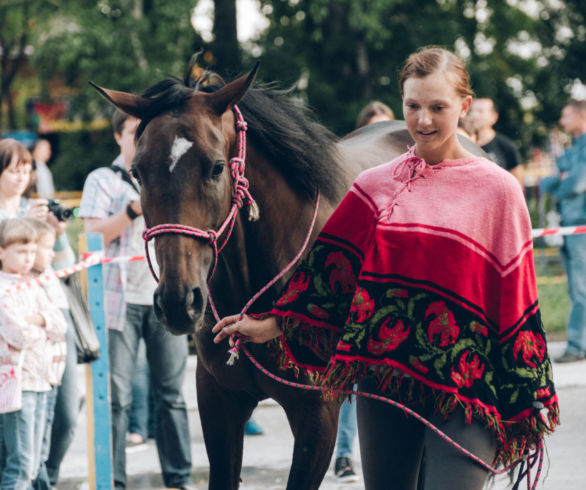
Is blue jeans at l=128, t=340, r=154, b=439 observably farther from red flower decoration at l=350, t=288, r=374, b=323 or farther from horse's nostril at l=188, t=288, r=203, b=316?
red flower decoration at l=350, t=288, r=374, b=323

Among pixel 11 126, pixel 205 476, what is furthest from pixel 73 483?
pixel 11 126

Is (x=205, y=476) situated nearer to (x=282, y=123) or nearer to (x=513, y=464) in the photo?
(x=282, y=123)

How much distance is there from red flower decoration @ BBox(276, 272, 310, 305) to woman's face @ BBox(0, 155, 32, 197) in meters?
2.65

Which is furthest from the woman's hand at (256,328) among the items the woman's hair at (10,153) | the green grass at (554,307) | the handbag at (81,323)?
the green grass at (554,307)

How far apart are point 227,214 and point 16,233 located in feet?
5.33

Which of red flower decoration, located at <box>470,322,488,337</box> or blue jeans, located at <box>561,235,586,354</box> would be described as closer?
red flower decoration, located at <box>470,322,488,337</box>

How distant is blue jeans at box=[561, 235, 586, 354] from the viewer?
739 cm

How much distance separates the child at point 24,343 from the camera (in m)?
4.18

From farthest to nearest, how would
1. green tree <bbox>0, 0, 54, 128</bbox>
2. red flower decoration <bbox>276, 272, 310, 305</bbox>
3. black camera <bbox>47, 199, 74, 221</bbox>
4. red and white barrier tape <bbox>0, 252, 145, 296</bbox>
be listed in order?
green tree <bbox>0, 0, 54, 128</bbox> < black camera <bbox>47, 199, 74, 221</bbox> < red and white barrier tape <bbox>0, 252, 145, 296</bbox> < red flower decoration <bbox>276, 272, 310, 305</bbox>

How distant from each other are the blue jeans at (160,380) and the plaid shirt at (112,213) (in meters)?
0.08

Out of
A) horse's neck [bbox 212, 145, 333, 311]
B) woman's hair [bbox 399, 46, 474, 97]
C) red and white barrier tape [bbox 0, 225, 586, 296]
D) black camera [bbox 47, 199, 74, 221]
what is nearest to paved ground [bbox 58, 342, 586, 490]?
red and white barrier tape [bbox 0, 225, 586, 296]

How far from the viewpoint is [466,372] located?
2471 mm

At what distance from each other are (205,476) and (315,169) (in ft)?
8.73

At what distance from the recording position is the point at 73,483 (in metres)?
5.40
